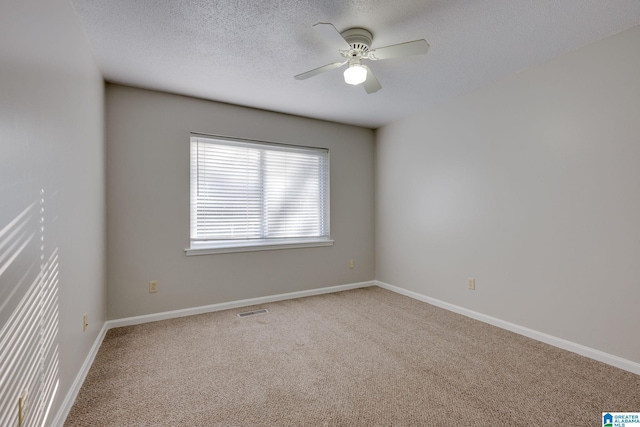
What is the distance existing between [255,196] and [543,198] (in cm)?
302

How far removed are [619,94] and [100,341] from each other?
4.59 meters

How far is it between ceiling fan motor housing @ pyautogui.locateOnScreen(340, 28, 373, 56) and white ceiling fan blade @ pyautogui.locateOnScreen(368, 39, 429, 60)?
11 cm

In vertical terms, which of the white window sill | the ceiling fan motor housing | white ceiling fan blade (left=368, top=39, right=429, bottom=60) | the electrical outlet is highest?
the ceiling fan motor housing

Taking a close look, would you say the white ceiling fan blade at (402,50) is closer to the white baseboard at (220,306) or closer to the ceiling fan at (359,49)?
the ceiling fan at (359,49)

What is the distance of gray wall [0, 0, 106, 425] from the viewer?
1104mm

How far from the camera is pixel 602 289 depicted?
2.30 metres

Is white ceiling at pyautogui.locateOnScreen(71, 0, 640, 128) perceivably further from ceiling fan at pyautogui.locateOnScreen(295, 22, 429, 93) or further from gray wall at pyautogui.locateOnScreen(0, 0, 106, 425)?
gray wall at pyautogui.locateOnScreen(0, 0, 106, 425)

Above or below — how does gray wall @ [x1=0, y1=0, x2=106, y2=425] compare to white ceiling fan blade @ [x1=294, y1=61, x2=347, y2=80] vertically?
below

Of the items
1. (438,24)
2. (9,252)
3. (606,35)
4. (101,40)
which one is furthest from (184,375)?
(606,35)

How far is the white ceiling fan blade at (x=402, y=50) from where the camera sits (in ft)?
6.33

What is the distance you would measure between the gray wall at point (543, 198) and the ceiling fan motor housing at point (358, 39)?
1.64 m

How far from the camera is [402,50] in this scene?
2033mm

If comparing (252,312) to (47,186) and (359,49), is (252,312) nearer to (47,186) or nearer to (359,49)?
(47,186)

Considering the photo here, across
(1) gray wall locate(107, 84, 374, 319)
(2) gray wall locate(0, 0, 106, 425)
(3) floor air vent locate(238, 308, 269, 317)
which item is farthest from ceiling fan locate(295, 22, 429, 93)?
(3) floor air vent locate(238, 308, 269, 317)
